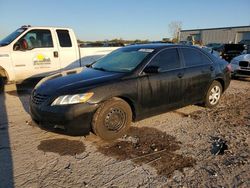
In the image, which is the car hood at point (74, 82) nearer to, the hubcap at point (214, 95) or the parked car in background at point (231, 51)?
the hubcap at point (214, 95)

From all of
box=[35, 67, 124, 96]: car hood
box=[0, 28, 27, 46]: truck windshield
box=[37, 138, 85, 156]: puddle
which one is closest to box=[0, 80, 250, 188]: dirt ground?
box=[37, 138, 85, 156]: puddle

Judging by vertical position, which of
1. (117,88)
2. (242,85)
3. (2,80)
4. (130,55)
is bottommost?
(242,85)

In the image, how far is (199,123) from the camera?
17.4 ft

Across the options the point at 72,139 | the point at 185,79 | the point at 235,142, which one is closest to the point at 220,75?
the point at 185,79

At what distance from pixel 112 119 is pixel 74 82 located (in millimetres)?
892

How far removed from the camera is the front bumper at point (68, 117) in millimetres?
3947

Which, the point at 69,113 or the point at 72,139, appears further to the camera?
the point at 72,139

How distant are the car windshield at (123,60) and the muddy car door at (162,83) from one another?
248mm

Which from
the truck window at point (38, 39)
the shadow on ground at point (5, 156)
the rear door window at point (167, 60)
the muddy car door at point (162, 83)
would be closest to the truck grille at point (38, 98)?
the shadow on ground at point (5, 156)

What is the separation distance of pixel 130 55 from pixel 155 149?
209cm

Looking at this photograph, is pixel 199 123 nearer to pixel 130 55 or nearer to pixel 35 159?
pixel 130 55

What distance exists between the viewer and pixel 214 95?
20.7ft

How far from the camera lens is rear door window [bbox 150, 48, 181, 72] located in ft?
16.4

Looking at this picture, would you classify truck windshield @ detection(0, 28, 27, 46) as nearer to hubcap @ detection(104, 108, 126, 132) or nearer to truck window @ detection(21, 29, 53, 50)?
truck window @ detection(21, 29, 53, 50)
